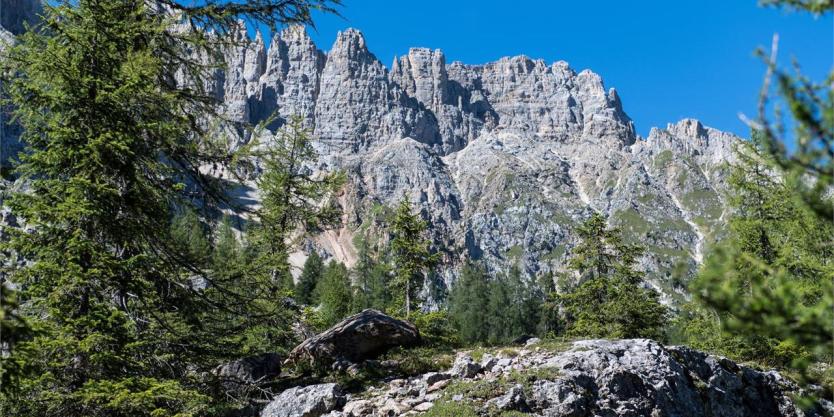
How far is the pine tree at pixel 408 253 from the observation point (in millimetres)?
27891

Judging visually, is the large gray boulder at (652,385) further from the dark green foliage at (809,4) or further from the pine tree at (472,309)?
the pine tree at (472,309)

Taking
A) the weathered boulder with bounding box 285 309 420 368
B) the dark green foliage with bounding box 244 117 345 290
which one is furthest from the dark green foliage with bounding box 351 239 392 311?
the weathered boulder with bounding box 285 309 420 368

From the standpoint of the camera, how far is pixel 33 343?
731 centimetres

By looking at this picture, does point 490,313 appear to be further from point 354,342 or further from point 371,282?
point 354,342

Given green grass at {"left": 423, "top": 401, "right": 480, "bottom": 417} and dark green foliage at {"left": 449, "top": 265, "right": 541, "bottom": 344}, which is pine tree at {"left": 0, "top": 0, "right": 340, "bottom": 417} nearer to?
green grass at {"left": 423, "top": 401, "right": 480, "bottom": 417}

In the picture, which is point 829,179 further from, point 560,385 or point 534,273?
point 534,273

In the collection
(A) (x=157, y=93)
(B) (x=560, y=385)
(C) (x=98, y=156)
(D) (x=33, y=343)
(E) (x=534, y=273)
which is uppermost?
(E) (x=534, y=273)

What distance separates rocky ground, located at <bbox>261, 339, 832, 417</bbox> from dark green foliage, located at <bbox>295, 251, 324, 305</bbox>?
163 ft

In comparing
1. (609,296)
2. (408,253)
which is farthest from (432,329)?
(609,296)

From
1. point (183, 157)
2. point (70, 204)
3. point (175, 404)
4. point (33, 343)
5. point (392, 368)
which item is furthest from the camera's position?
point (392, 368)

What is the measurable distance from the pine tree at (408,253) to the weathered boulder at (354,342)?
11.7 meters

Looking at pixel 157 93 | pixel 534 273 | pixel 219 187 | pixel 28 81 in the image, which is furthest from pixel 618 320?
pixel 534 273

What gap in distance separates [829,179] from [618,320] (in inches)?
929

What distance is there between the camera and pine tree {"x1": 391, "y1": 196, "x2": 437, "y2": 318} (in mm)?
27891
